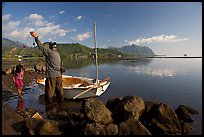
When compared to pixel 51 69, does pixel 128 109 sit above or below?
below

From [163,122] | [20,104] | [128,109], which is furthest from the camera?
[20,104]

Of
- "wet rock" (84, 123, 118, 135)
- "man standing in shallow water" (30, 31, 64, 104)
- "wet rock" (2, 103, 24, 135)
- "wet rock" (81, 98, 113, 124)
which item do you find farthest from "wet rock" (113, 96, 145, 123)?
"man standing in shallow water" (30, 31, 64, 104)

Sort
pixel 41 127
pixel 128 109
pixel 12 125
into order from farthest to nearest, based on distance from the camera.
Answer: pixel 128 109 → pixel 12 125 → pixel 41 127

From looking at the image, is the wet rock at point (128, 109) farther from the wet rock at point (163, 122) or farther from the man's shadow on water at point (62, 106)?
the man's shadow on water at point (62, 106)

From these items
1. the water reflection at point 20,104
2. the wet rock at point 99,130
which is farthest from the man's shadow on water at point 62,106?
the wet rock at point 99,130

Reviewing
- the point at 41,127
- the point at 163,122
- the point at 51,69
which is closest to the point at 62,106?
the point at 51,69

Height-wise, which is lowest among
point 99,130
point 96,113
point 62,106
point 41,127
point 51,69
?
point 62,106

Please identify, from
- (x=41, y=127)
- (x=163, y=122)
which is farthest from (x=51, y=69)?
(x=163, y=122)

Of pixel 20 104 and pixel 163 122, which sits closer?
pixel 163 122

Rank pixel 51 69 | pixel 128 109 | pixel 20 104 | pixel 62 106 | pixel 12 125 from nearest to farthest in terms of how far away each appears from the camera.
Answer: pixel 12 125 → pixel 128 109 → pixel 51 69 → pixel 62 106 → pixel 20 104

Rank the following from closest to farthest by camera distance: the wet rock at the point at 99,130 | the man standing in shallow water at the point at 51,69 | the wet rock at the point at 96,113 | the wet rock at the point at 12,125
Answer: the wet rock at the point at 99,130, the wet rock at the point at 12,125, the wet rock at the point at 96,113, the man standing in shallow water at the point at 51,69

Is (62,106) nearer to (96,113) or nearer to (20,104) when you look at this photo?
(20,104)

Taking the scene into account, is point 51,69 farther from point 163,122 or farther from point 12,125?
point 163,122

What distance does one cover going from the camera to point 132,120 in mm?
6551
